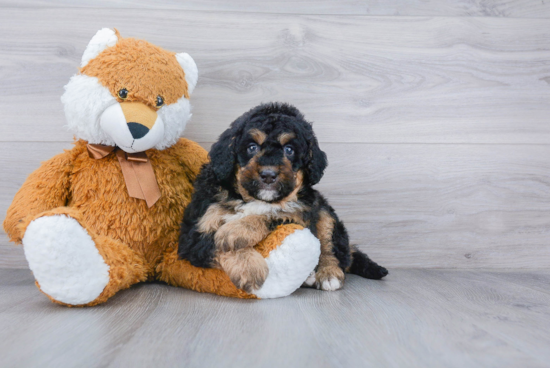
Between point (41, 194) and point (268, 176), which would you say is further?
point (41, 194)

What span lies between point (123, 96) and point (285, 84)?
76 cm

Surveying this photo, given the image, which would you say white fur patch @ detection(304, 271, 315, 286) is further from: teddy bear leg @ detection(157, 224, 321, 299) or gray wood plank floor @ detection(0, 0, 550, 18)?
gray wood plank floor @ detection(0, 0, 550, 18)

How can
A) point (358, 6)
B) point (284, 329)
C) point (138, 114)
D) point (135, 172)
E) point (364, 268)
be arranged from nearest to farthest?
point (284, 329) → point (138, 114) → point (135, 172) → point (364, 268) → point (358, 6)

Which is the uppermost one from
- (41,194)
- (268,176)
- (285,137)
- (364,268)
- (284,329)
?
(285,137)

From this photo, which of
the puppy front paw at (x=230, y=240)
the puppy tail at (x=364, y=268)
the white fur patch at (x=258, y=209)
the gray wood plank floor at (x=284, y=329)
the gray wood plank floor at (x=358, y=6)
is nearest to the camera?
the gray wood plank floor at (x=284, y=329)

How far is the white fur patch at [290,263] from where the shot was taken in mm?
1283

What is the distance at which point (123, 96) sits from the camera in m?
1.36

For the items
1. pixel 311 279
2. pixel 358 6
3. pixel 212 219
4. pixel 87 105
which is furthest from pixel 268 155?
pixel 358 6

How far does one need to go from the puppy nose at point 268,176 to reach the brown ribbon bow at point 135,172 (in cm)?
43

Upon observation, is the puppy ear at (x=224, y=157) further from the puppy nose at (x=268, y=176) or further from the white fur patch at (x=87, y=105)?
the white fur patch at (x=87, y=105)

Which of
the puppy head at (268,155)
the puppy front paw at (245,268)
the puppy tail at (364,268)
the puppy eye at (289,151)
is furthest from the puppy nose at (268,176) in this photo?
the puppy tail at (364,268)

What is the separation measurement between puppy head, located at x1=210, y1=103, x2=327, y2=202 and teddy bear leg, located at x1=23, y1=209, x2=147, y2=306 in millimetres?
440

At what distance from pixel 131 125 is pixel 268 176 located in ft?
1.53

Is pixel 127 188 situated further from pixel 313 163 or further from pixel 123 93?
pixel 313 163
